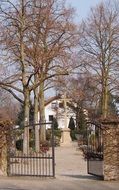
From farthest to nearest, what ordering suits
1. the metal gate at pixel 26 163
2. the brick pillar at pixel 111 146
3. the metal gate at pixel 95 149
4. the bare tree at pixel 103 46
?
1. the bare tree at pixel 103 46
2. the metal gate at pixel 26 163
3. the metal gate at pixel 95 149
4. the brick pillar at pixel 111 146

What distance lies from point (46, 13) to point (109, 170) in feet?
55.1

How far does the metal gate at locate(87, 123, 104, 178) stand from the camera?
57.4ft

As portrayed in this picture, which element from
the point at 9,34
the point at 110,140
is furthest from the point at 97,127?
the point at 9,34

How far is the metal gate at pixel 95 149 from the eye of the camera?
57.4ft

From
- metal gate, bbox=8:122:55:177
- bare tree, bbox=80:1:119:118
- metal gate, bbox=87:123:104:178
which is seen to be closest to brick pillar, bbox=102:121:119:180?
metal gate, bbox=87:123:104:178

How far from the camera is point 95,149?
18125mm

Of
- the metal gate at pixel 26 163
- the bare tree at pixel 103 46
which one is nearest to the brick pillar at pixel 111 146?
the metal gate at pixel 26 163

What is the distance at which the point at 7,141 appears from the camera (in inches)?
769

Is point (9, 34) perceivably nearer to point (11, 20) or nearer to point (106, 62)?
point (11, 20)

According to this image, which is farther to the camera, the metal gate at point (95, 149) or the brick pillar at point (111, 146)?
the metal gate at point (95, 149)

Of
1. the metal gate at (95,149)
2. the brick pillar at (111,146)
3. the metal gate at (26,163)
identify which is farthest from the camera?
the metal gate at (26,163)

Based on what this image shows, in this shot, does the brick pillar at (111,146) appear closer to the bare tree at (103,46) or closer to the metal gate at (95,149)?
the metal gate at (95,149)

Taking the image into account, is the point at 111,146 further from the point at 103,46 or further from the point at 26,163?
the point at 103,46

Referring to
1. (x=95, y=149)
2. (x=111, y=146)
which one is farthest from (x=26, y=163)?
(x=111, y=146)
